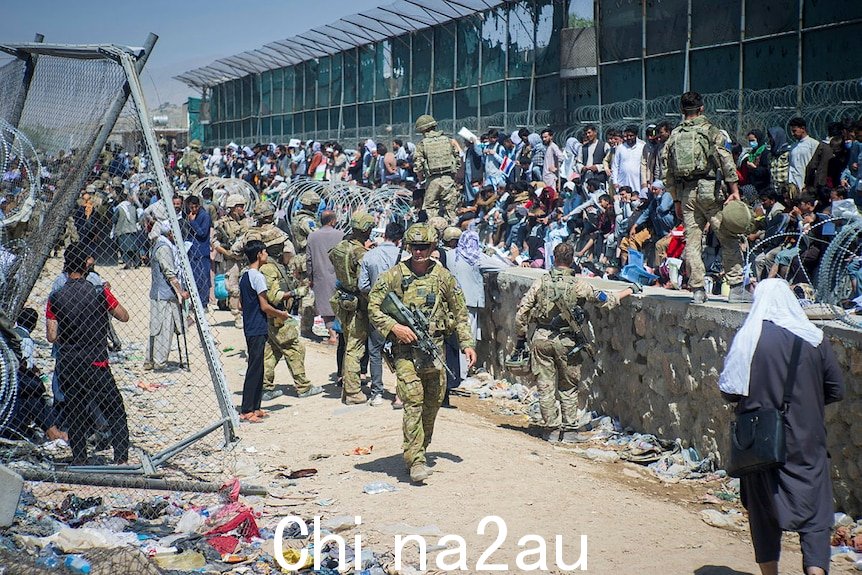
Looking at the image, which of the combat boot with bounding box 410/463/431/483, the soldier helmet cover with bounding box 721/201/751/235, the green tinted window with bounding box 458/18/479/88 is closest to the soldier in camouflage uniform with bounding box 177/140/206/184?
the green tinted window with bounding box 458/18/479/88

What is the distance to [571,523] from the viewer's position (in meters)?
6.64

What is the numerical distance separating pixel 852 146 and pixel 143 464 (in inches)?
294

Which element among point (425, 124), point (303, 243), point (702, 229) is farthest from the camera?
point (303, 243)

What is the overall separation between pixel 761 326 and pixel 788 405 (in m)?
0.40

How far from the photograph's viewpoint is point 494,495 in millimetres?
7156

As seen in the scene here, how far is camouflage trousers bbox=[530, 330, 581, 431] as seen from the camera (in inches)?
352

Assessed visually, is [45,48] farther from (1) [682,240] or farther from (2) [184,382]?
(1) [682,240]

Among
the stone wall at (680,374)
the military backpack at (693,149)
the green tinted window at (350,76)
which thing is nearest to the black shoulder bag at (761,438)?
the stone wall at (680,374)

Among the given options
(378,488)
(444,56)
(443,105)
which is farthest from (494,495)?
(444,56)

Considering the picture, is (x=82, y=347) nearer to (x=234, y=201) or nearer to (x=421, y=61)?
(x=234, y=201)

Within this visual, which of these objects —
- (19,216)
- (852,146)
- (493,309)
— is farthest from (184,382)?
(852,146)

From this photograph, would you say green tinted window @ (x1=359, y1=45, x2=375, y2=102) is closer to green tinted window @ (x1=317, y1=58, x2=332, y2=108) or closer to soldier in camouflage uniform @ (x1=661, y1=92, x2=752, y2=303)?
green tinted window @ (x1=317, y1=58, x2=332, y2=108)

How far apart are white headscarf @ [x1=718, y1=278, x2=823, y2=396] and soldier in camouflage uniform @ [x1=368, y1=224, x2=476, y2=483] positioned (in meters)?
2.67

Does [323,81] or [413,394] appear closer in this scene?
[413,394]
